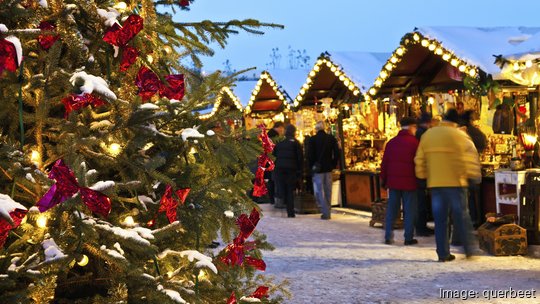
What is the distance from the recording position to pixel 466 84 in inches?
456

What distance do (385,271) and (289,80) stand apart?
12490mm

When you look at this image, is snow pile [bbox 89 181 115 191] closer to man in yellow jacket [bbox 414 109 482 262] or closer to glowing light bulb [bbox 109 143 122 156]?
glowing light bulb [bbox 109 143 122 156]

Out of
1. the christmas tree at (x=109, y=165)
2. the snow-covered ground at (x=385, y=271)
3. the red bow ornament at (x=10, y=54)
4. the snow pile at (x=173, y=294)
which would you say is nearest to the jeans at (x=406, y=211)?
the snow-covered ground at (x=385, y=271)

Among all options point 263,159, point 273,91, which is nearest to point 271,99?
point 273,91

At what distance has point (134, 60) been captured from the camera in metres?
3.31

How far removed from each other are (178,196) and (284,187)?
12.0 meters

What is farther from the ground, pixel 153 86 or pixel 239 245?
pixel 153 86

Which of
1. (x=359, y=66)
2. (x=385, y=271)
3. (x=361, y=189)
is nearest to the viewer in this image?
(x=385, y=271)

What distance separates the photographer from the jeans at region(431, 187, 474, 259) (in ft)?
29.9

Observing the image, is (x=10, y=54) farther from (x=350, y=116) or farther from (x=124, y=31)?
(x=350, y=116)

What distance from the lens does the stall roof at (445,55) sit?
11609 mm

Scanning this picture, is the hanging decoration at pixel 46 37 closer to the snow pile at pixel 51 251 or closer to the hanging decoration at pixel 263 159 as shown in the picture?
the snow pile at pixel 51 251

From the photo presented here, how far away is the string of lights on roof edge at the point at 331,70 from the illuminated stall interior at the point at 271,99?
3.82 ft

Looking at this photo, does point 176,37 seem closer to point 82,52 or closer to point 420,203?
point 82,52
